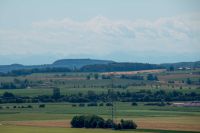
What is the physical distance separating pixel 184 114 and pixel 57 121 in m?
13.2

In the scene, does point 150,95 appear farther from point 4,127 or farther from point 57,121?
point 4,127

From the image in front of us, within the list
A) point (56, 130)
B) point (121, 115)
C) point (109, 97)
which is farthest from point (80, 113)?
point (109, 97)

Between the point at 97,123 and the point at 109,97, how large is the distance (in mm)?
32176

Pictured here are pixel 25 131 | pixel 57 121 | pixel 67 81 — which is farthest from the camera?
pixel 67 81

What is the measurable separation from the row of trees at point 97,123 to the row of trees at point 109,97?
28.3 meters

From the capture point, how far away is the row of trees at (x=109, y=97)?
3681 inches

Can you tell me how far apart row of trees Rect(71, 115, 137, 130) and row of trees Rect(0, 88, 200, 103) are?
1115 inches

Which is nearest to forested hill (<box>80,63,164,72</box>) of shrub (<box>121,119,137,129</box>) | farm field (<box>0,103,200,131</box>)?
farm field (<box>0,103,200,131</box>)

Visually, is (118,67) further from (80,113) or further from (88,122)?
(88,122)

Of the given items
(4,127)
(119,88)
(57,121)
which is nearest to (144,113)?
(57,121)

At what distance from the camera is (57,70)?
174375mm

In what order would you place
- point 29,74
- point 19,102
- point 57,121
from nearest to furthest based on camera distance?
point 57,121
point 19,102
point 29,74

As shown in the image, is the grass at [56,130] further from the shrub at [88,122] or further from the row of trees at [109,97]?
the row of trees at [109,97]

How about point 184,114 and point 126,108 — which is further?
point 126,108
